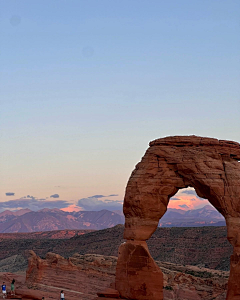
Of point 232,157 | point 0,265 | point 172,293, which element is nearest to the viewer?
point 232,157

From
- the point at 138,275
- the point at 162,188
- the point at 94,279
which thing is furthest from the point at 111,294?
the point at 94,279

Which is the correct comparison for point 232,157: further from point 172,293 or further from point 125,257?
point 172,293

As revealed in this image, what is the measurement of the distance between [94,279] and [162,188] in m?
11.2

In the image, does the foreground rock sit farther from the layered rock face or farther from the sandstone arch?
the sandstone arch

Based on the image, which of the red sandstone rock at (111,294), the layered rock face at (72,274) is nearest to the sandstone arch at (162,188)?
the red sandstone rock at (111,294)

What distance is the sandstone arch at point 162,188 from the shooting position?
22594 mm

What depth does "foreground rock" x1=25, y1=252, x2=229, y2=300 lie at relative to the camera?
29.1 m

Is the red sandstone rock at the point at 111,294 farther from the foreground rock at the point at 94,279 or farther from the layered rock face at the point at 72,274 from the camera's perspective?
the layered rock face at the point at 72,274

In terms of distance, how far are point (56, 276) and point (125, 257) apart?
11.0 metres

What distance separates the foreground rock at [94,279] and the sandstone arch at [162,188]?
6307mm

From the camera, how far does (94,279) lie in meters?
31.6

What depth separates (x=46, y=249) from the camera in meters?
65.4

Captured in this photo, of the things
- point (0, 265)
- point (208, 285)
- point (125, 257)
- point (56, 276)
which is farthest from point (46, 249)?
point (125, 257)

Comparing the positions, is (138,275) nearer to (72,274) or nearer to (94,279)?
(94,279)
